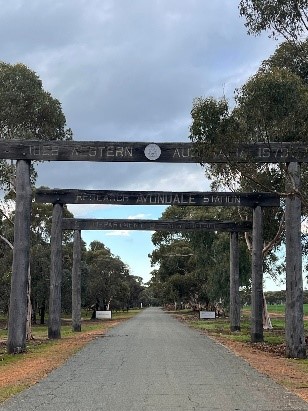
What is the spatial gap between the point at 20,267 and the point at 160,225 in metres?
10.6

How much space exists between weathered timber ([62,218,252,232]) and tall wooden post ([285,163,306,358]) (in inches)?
415

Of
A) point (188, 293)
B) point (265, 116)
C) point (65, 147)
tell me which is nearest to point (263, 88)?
point (265, 116)

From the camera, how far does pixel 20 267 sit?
16203mm

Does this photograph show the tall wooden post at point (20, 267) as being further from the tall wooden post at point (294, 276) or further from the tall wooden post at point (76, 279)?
the tall wooden post at point (76, 279)

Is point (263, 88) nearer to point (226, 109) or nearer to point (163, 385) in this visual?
point (226, 109)

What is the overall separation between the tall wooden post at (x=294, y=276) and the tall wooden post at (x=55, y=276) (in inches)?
420

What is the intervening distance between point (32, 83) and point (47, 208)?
74.1ft

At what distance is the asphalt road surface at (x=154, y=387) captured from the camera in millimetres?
7840

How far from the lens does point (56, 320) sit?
2383cm

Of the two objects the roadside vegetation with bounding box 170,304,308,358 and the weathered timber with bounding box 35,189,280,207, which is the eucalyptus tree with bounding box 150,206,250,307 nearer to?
the roadside vegetation with bounding box 170,304,308,358

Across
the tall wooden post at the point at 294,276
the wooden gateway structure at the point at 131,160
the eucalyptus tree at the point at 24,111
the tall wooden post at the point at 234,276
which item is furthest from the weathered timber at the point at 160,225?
the tall wooden post at the point at 294,276

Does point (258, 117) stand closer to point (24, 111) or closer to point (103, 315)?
point (24, 111)

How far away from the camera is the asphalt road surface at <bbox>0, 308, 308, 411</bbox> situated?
7.84 m

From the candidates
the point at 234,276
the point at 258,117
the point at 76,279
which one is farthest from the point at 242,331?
the point at 258,117
